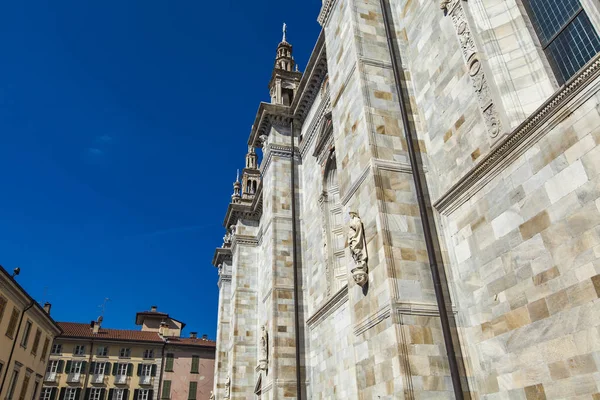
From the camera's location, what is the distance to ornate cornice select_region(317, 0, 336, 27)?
584 inches

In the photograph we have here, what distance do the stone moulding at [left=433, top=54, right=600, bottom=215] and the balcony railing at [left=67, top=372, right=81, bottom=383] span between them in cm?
5040

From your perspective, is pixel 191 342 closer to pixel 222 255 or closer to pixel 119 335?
pixel 119 335

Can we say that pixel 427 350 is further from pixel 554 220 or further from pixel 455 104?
pixel 455 104

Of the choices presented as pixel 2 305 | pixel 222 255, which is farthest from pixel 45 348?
pixel 222 255

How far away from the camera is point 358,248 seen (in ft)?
33.9

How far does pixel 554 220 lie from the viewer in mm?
7016

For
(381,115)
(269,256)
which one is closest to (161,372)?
(269,256)

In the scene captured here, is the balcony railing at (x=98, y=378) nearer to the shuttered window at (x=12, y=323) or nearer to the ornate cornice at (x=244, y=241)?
the shuttered window at (x=12, y=323)

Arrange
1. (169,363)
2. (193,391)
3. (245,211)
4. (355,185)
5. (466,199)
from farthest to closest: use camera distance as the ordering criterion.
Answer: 1. (169,363)
2. (193,391)
3. (245,211)
4. (355,185)
5. (466,199)

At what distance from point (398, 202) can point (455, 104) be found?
7.75ft

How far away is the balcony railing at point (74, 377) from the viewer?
4850 cm

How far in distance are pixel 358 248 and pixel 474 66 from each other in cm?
440

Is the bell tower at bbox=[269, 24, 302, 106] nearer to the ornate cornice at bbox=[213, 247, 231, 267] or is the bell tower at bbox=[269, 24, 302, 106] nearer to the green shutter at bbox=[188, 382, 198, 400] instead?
the ornate cornice at bbox=[213, 247, 231, 267]

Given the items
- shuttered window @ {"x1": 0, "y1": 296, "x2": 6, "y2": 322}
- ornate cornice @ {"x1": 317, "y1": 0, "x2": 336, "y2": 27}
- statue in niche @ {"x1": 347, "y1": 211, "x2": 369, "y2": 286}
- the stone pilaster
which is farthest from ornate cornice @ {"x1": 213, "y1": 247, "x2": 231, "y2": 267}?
statue in niche @ {"x1": 347, "y1": 211, "x2": 369, "y2": 286}
